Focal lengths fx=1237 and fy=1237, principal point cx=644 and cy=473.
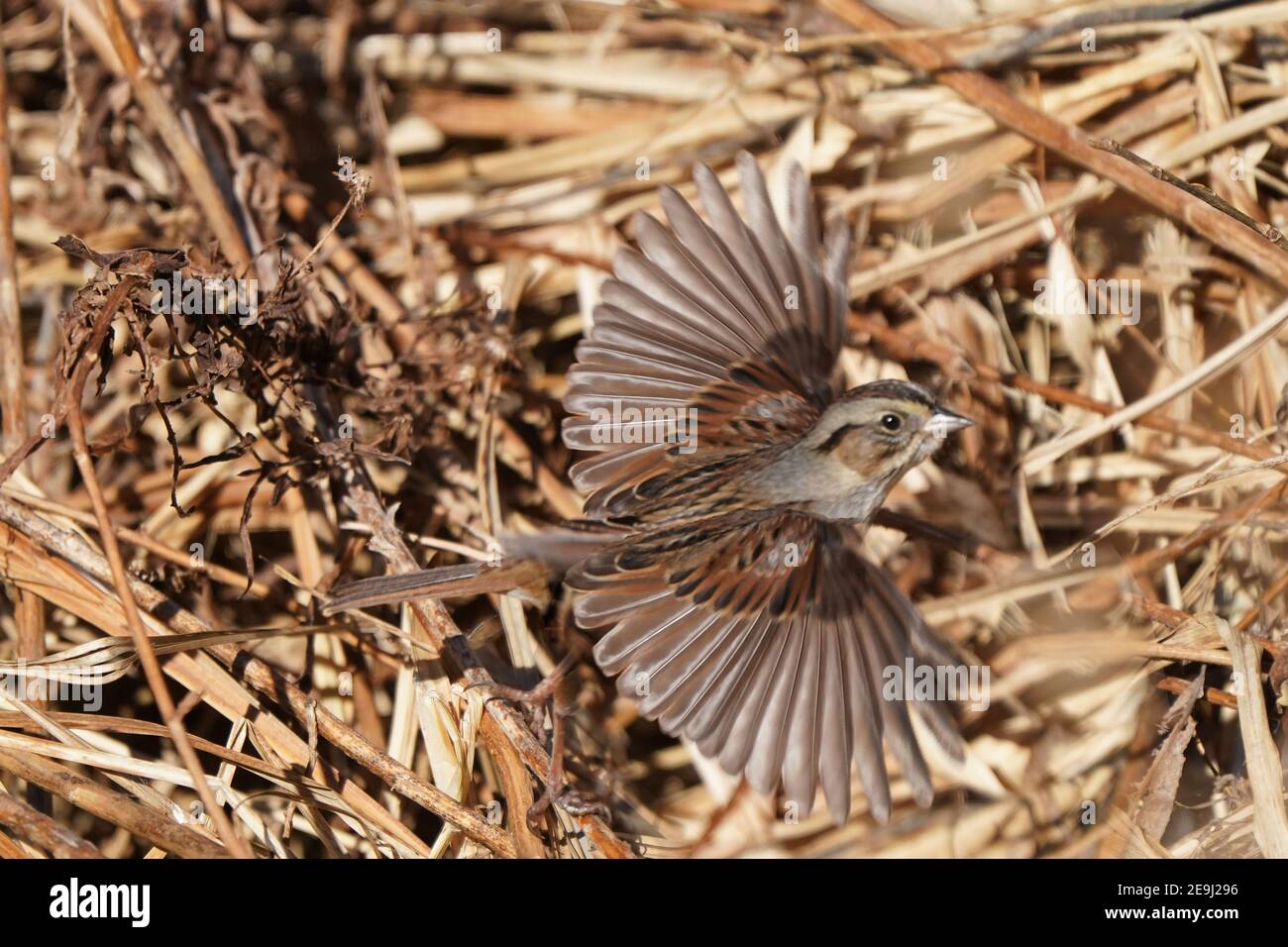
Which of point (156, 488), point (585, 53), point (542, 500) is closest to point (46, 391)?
point (156, 488)

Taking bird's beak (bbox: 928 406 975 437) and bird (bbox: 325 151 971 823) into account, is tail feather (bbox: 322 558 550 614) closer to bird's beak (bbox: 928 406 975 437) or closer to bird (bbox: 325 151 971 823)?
bird (bbox: 325 151 971 823)

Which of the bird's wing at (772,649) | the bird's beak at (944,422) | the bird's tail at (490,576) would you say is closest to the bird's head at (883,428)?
the bird's beak at (944,422)

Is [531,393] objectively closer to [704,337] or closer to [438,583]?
[704,337]

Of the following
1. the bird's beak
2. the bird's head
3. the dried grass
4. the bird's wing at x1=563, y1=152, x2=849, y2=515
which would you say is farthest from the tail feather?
the bird's beak

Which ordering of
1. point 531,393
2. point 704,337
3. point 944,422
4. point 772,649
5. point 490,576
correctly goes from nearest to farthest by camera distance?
point 772,649, point 490,576, point 944,422, point 704,337, point 531,393

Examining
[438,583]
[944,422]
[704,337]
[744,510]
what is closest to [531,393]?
[704,337]

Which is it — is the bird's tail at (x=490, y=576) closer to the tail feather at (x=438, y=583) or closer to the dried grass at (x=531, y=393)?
the tail feather at (x=438, y=583)

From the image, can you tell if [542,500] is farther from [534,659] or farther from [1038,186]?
[1038,186]
